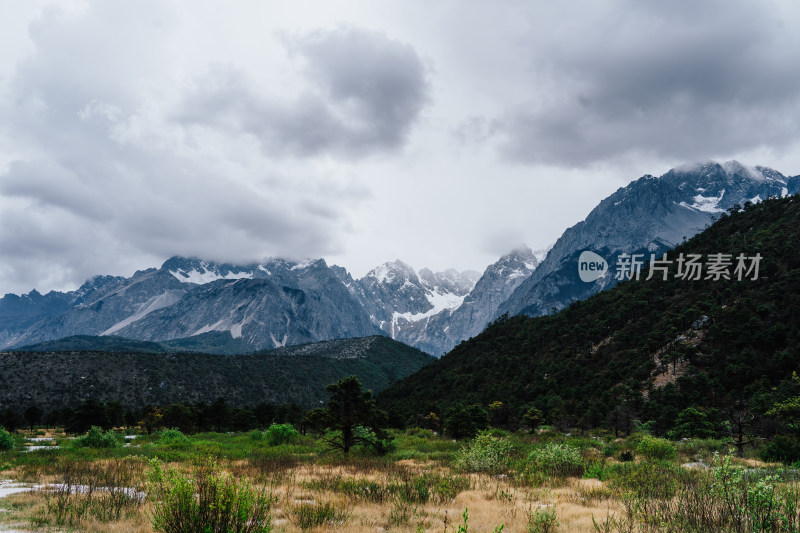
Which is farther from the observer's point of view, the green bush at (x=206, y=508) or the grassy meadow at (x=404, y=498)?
the grassy meadow at (x=404, y=498)

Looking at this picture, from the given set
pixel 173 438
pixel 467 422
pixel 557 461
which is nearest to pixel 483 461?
pixel 557 461

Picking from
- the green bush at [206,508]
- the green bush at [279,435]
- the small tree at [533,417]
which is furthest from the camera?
the small tree at [533,417]

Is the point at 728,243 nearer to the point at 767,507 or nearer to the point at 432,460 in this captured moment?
the point at 432,460

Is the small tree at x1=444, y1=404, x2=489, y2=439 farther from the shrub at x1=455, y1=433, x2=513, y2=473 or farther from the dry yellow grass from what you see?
the dry yellow grass

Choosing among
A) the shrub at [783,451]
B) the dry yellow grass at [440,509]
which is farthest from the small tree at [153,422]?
the shrub at [783,451]

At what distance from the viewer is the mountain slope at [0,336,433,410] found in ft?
416

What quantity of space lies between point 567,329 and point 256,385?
13477 centimetres

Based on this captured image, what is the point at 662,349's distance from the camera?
231 feet

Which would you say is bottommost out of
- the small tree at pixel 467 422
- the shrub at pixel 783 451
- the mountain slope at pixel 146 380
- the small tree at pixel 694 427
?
the mountain slope at pixel 146 380

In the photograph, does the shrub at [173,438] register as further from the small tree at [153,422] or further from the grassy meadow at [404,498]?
the small tree at [153,422]

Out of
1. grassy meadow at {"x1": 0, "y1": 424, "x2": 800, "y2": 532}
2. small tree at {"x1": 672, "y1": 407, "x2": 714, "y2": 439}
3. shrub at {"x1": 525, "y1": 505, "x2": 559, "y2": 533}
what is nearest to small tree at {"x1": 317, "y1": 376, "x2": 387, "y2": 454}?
grassy meadow at {"x1": 0, "y1": 424, "x2": 800, "y2": 532}

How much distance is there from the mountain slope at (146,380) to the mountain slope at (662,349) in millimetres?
85293

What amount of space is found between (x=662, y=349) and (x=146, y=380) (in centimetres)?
16016

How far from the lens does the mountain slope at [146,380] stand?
126938mm
